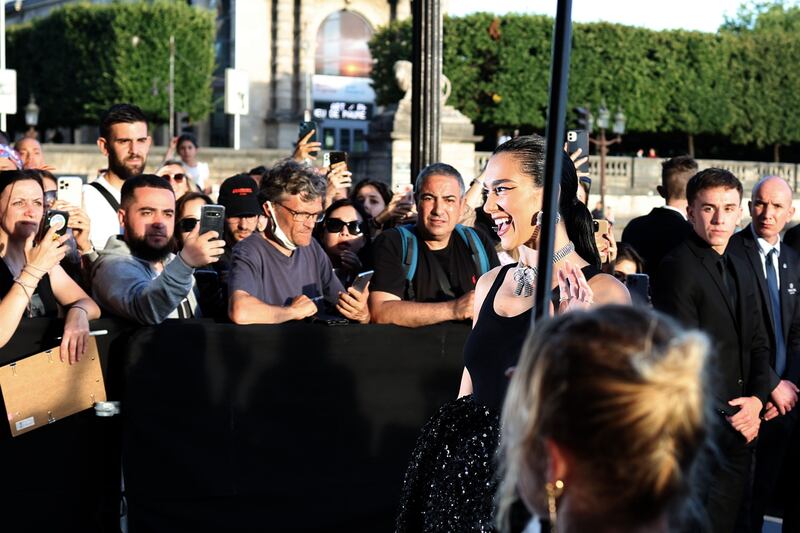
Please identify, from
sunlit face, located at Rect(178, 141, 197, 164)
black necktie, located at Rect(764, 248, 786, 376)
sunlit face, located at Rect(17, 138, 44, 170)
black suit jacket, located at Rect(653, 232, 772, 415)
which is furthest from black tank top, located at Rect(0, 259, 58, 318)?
sunlit face, located at Rect(178, 141, 197, 164)

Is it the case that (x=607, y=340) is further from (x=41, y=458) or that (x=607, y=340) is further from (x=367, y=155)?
(x=367, y=155)

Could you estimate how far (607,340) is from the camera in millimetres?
1854

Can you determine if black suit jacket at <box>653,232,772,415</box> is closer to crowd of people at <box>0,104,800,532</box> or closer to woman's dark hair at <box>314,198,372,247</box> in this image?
crowd of people at <box>0,104,800,532</box>

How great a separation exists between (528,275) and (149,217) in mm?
2586

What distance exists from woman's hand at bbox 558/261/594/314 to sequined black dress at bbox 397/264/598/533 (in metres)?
0.44

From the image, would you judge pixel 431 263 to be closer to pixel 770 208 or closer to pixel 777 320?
pixel 777 320

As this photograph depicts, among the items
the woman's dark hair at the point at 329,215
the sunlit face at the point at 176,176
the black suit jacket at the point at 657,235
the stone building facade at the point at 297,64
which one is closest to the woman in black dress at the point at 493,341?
the woman's dark hair at the point at 329,215

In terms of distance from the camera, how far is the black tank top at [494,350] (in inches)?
149

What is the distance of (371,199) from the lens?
985cm

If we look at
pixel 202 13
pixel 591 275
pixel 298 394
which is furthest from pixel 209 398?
pixel 202 13

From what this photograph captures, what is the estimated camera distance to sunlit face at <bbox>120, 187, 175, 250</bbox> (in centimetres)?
594

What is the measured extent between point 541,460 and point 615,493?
0.13 m

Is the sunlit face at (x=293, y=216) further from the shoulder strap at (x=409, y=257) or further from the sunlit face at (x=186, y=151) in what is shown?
the sunlit face at (x=186, y=151)

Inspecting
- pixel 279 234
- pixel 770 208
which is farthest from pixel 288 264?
pixel 770 208
